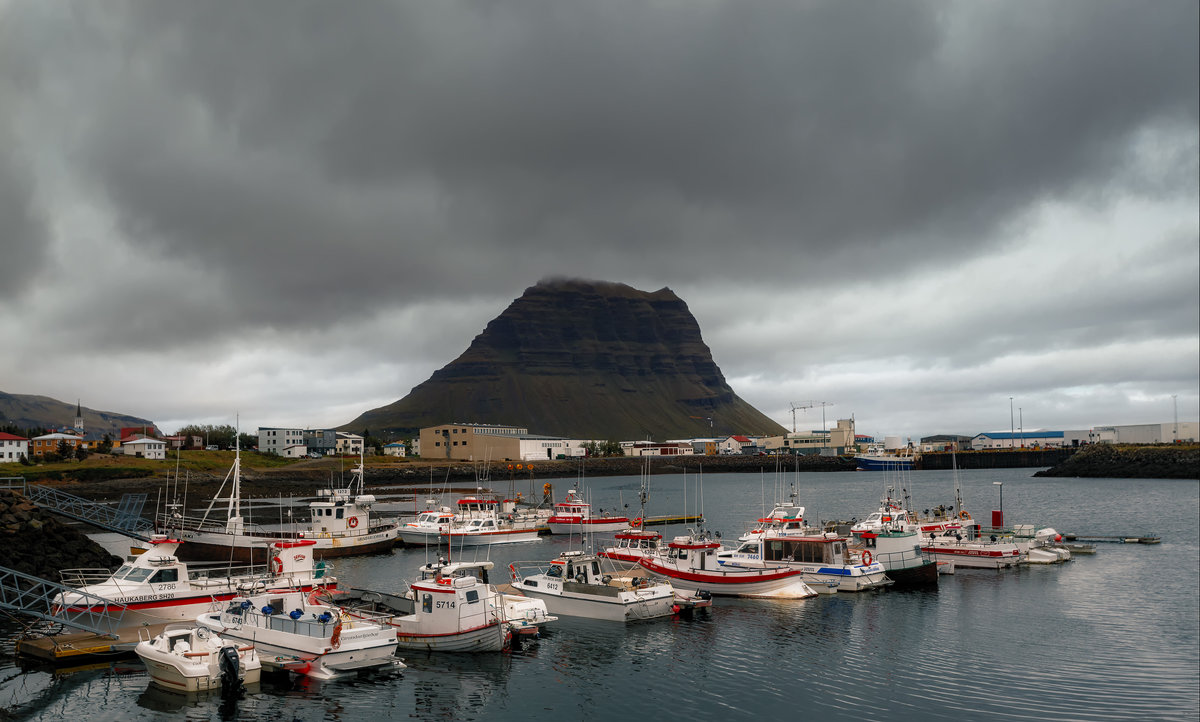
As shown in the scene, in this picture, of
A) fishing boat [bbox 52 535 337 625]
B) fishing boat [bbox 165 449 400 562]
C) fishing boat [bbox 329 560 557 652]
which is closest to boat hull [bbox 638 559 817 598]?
fishing boat [bbox 329 560 557 652]

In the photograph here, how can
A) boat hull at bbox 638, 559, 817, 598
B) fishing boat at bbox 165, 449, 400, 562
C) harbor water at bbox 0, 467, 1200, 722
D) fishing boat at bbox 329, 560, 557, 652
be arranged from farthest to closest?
fishing boat at bbox 165, 449, 400, 562 → boat hull at bbox 638, 559, 817, 598 → fishing boat at bbox 329, 560, 557, 652 → harbor water at bbox 0, 467, 1200, 722

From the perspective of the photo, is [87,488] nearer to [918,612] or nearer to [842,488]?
[918,612]

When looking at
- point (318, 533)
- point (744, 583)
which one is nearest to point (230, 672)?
point (744, 583)

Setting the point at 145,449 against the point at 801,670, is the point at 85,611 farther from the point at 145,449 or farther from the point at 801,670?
the point at 145,449

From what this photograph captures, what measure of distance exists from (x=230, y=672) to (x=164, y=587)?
839 cm

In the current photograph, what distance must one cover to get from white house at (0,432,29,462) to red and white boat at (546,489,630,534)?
328 feet

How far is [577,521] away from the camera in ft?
252

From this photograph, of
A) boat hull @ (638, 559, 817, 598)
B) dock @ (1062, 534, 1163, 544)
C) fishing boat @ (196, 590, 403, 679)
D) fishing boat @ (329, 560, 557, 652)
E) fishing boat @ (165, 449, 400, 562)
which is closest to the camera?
fishing boat @ (196, 590, 403, 679)

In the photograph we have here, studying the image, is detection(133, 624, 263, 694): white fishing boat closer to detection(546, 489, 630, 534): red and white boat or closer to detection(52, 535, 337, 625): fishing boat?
detection(52, 535, 337, 625): fishing boat

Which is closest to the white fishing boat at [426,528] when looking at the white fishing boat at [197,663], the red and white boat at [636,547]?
the red and white boat at [636,547]

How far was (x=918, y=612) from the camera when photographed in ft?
136

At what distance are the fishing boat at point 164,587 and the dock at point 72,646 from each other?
42.5 inches

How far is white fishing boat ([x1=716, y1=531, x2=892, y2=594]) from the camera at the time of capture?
47.0 metres

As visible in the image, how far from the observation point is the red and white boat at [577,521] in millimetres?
76000
